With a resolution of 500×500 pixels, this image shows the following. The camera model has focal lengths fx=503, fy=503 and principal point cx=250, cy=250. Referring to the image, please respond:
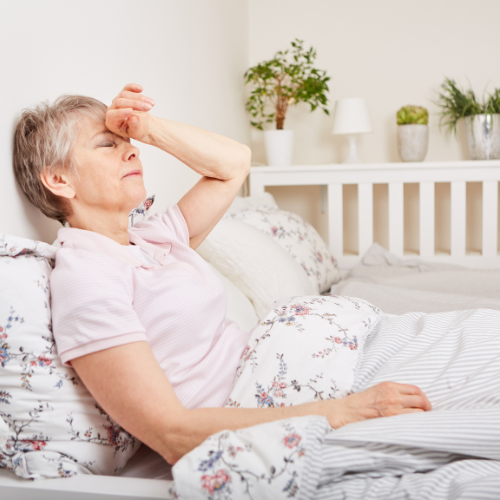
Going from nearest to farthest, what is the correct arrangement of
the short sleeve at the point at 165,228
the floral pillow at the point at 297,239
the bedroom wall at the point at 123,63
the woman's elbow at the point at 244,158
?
the bedroom wall at the point at 123,63
the short sleeve at the point at 165,228
the woman's elbow at the point at 244,158
the floral pillow at the point at 297,239

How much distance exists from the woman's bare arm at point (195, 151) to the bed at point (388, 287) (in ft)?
1.03

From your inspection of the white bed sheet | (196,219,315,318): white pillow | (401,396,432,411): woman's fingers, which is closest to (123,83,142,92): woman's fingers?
(196,219,315,318): white pillow

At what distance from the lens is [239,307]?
53.8 inches

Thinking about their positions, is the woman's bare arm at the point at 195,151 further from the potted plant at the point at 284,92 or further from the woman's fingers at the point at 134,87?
the potted plant at the point at 284,92

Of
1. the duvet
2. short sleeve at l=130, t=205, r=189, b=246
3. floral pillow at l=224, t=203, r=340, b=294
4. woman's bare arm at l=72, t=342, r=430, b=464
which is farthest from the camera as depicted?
floral pillow at l=224, t=203, r=340, b=294

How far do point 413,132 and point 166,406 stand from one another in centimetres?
218

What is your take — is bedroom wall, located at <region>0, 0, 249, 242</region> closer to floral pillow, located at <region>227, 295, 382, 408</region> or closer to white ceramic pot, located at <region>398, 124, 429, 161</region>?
floral pillow, located at <region>227, 295, 382, 408</region>

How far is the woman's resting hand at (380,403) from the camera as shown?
678 mm

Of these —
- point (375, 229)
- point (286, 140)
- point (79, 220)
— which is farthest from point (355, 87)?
point (79, 220)

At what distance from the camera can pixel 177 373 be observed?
81cm

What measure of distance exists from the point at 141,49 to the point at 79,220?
72cm

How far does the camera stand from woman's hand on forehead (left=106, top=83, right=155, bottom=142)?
918mm

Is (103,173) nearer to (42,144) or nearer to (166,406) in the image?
(42,144)

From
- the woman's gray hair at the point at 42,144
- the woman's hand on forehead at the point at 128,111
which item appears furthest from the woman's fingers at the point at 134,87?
the woman's gray hair at the point at 42,144
